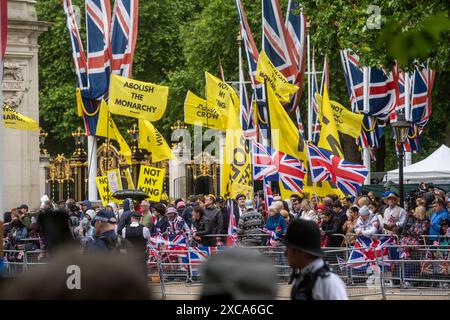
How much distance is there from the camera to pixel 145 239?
19.7 m

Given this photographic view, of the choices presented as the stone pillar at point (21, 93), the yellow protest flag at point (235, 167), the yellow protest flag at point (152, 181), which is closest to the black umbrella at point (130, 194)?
the yellow protest flag at point (152, 181)

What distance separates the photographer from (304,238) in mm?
7340

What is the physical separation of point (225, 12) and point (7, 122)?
2847 centimetres

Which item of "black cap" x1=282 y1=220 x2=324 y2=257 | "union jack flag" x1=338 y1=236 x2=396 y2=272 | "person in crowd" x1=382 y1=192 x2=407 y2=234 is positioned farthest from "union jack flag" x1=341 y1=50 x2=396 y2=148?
"black cap" x1=282 y1=220 x2=324 y2=257

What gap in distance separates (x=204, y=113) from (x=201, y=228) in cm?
1027

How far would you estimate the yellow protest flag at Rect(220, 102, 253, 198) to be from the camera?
28.9 metres

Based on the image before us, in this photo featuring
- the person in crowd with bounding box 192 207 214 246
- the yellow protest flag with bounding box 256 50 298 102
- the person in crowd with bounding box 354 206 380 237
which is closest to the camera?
the person in crowd with bounding box 354 206 380 237

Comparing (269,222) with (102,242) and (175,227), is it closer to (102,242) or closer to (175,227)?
(175,227)

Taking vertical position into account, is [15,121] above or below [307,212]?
above

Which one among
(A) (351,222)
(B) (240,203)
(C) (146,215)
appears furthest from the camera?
(B) (240,203)

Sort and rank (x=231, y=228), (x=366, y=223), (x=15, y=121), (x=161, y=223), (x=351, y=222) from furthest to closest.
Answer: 1. (x=15, y=121)
2. (x=231, y=228)
3. (x=161, y=223)
4. (x=351, y=222)
5. (x=366, y=223)

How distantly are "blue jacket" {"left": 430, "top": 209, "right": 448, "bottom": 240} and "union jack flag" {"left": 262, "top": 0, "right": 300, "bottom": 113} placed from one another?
35.7 ft

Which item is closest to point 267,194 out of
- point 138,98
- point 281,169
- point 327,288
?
point 281,169

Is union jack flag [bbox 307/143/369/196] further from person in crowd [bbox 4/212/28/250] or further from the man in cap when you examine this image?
person in crowd [bbox 4/212/28/250]
